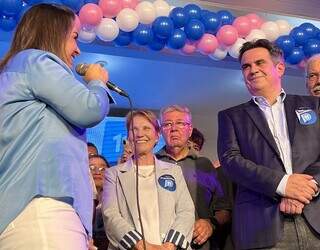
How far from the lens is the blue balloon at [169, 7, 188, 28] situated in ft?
10.6

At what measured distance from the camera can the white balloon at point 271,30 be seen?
11.4 ft

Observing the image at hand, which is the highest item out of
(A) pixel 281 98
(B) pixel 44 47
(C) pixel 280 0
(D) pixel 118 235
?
(C) pixel 280 0

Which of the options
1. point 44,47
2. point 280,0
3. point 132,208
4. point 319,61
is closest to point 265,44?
point 319,61

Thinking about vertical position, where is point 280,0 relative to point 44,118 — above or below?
above

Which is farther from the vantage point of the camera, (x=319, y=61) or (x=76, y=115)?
(x=319, y=61)

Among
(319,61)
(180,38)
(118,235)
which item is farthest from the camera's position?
(180,38)

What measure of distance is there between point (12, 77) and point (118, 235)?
39.7 inches

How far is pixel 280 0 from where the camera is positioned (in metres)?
4.16

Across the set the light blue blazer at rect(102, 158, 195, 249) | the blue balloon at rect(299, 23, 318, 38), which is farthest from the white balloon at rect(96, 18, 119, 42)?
the blue balloon at rect(299, 23, 318, 38)

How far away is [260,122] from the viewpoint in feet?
6.47

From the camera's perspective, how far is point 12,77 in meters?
1.25

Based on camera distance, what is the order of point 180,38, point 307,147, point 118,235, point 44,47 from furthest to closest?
point 180,38, point 118,235, point 307,147, point 44,47

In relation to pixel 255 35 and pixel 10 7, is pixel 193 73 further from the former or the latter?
pixel 10 7

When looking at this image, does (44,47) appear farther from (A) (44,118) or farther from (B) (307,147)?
(B) (307,147)
